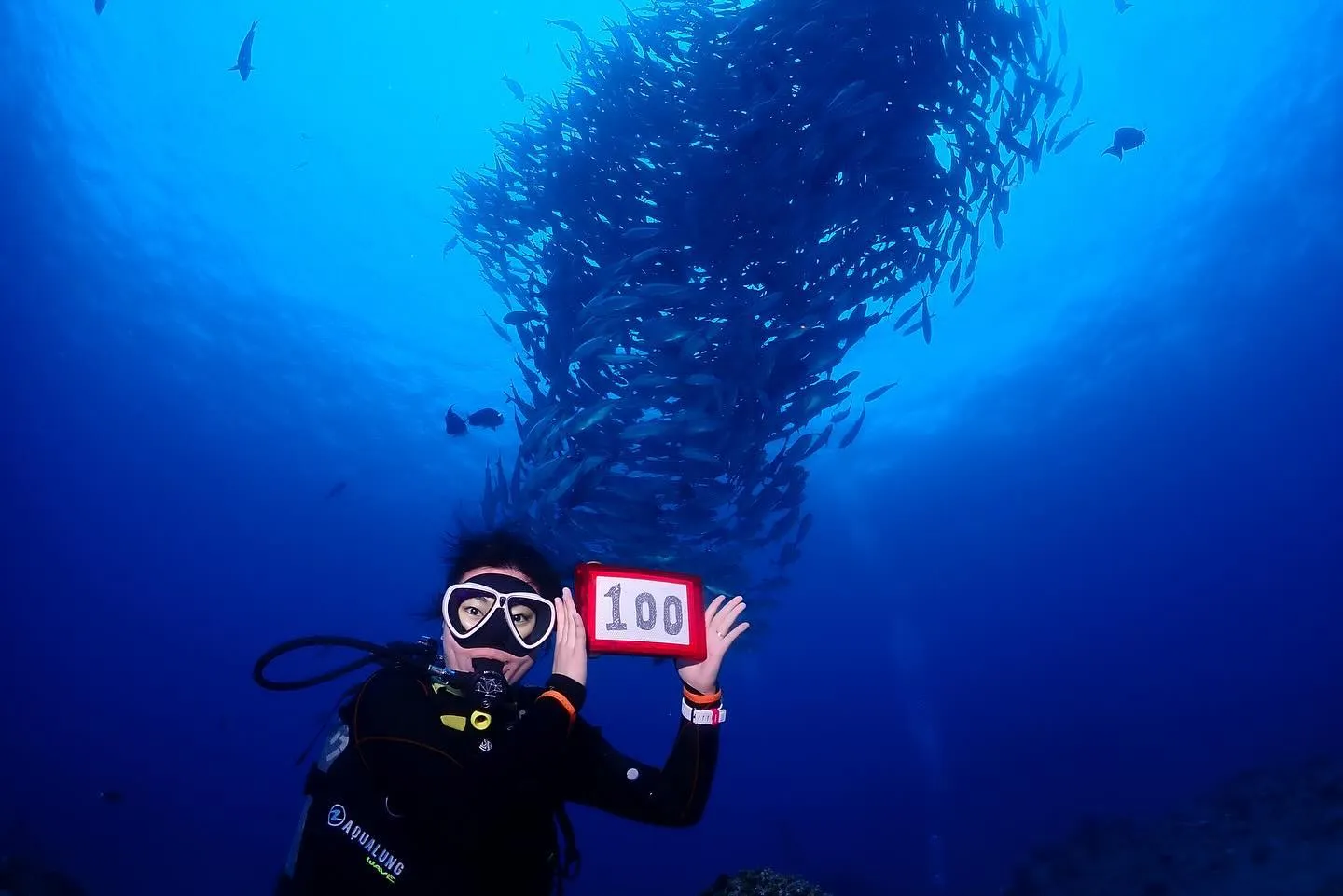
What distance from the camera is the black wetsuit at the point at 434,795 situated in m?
2.29

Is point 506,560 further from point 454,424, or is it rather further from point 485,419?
point 485,419

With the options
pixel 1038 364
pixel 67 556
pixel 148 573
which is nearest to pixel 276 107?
pixel 1038 364

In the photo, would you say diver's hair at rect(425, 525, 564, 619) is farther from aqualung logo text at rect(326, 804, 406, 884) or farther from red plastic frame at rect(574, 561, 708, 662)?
aqualung logo text at rect(326, 804, 406, 884)

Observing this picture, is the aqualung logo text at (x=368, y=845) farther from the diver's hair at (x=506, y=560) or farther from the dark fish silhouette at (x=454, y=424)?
the dark fish silhouette at (x=454, y=424)

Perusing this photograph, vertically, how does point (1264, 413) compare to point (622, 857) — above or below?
above

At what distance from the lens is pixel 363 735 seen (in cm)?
246

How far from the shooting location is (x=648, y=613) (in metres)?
2.86

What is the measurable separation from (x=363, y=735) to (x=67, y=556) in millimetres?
61565

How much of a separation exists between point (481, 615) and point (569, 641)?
47 cm

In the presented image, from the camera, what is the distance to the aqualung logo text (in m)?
2.36

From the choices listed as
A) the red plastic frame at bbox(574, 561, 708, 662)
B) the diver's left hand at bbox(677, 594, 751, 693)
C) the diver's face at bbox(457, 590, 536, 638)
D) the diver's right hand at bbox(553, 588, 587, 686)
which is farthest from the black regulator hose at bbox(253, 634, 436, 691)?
the diver's left hand at bbox(677, 594, 751, 693)

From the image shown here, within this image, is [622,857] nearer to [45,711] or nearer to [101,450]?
[101,450]

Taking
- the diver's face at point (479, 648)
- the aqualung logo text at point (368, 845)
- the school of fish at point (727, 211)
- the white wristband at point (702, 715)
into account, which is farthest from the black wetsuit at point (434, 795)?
the school of fish at point (727, 211)

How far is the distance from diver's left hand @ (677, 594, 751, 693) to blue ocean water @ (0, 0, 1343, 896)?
453 inches
